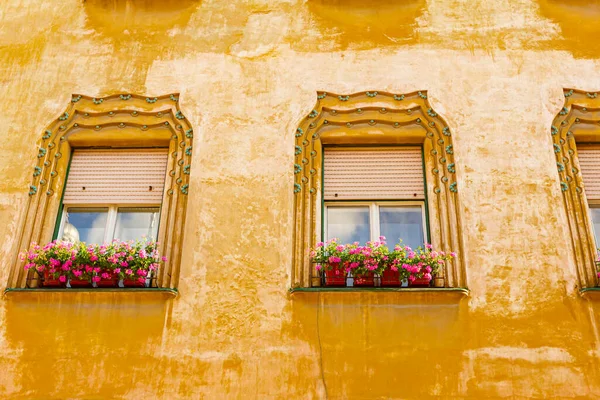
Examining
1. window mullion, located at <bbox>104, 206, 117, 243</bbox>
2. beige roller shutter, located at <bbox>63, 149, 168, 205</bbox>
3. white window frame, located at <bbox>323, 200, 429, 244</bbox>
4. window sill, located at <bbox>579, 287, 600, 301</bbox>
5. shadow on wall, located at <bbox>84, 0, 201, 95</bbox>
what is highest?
shadow on wall, located at <bbox>84, 0, 201, 95</bbox>

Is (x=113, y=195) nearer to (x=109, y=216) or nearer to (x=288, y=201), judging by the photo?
(x=109, y=216)

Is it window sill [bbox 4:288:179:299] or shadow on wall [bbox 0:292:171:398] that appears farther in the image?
window sill [bbox 4:288:179:299]

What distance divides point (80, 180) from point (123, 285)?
63.2 inches

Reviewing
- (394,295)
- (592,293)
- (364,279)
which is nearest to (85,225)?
(364,279)

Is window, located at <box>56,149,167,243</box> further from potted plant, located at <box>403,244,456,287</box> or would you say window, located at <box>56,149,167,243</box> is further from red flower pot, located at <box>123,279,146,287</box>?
potted plant, located at <box>403,244,456,287</box>

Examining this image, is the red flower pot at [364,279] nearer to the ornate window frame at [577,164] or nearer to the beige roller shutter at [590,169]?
the ornate window frame at [577,164]

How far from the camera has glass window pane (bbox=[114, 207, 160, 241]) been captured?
7.40m

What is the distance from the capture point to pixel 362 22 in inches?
343

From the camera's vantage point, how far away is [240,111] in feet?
25.8

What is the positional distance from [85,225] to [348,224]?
2.92 m

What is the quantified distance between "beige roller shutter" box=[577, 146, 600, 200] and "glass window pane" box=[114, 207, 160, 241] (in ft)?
15.5

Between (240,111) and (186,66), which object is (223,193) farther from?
(186,66)

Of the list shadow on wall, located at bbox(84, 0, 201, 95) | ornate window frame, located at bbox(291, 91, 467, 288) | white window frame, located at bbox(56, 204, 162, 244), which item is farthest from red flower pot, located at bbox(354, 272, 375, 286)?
shadow on wall, located at bbox(84, 0, 201, 95)

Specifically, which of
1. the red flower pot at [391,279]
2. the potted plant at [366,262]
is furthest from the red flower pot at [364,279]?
the red flower pot at [391,279]
